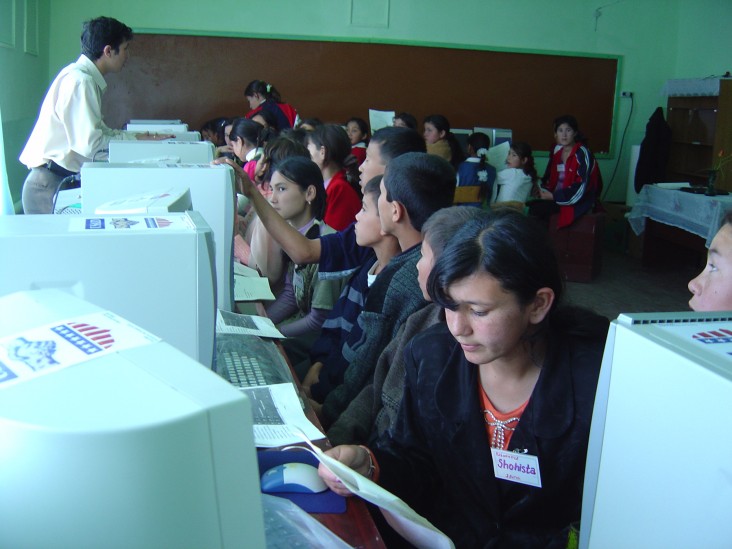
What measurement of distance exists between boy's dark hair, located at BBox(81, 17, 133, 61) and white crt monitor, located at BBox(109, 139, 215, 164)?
87 cm

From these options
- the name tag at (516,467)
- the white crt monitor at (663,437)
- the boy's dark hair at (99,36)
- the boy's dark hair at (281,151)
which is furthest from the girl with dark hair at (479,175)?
the white crt monitor at (663,437)

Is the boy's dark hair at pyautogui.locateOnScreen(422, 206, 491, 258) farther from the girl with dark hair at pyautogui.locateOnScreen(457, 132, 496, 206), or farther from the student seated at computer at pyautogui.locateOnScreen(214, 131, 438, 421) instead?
the girl with dark hair at pyautogui.locateOnScreen(457, 132, 496, 206)

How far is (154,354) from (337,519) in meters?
0.56

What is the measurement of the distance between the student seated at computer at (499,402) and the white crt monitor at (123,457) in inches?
23.2

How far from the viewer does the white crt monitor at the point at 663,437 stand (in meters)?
0.52

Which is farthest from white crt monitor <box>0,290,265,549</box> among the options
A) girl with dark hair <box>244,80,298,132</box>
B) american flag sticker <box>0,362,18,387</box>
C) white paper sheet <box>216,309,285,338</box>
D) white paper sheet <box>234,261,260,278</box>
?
girl with dark hair <box>244,80,298,132</box>

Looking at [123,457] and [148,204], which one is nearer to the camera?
[123,457]

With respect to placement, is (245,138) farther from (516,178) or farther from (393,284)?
(393,284)

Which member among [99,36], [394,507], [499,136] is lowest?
[394,507]

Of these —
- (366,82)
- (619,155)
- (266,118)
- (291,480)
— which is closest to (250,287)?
(291,480)

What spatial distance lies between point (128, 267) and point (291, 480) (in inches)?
15.3

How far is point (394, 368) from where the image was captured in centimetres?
150

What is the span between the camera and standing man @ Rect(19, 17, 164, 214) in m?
3.12

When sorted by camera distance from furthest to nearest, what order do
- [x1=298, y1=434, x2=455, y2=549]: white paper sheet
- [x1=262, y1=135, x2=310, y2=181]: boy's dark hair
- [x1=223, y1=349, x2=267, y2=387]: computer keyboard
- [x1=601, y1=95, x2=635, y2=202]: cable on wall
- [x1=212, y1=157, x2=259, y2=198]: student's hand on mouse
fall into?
[x1=601, y1=95, x2=635, y2=202]: cable on wall
[x1=262, y1=135, x2=310, y2=181]: boy's dark hair
[x1=212, y1=157, x2=259, y2=198]: student's hand on mouse
[x1=223, y1=349, x2=267, y2=387]: computer keyboard
[x1=298, y1=434, x2=455, y2=549]: white paper sheet
